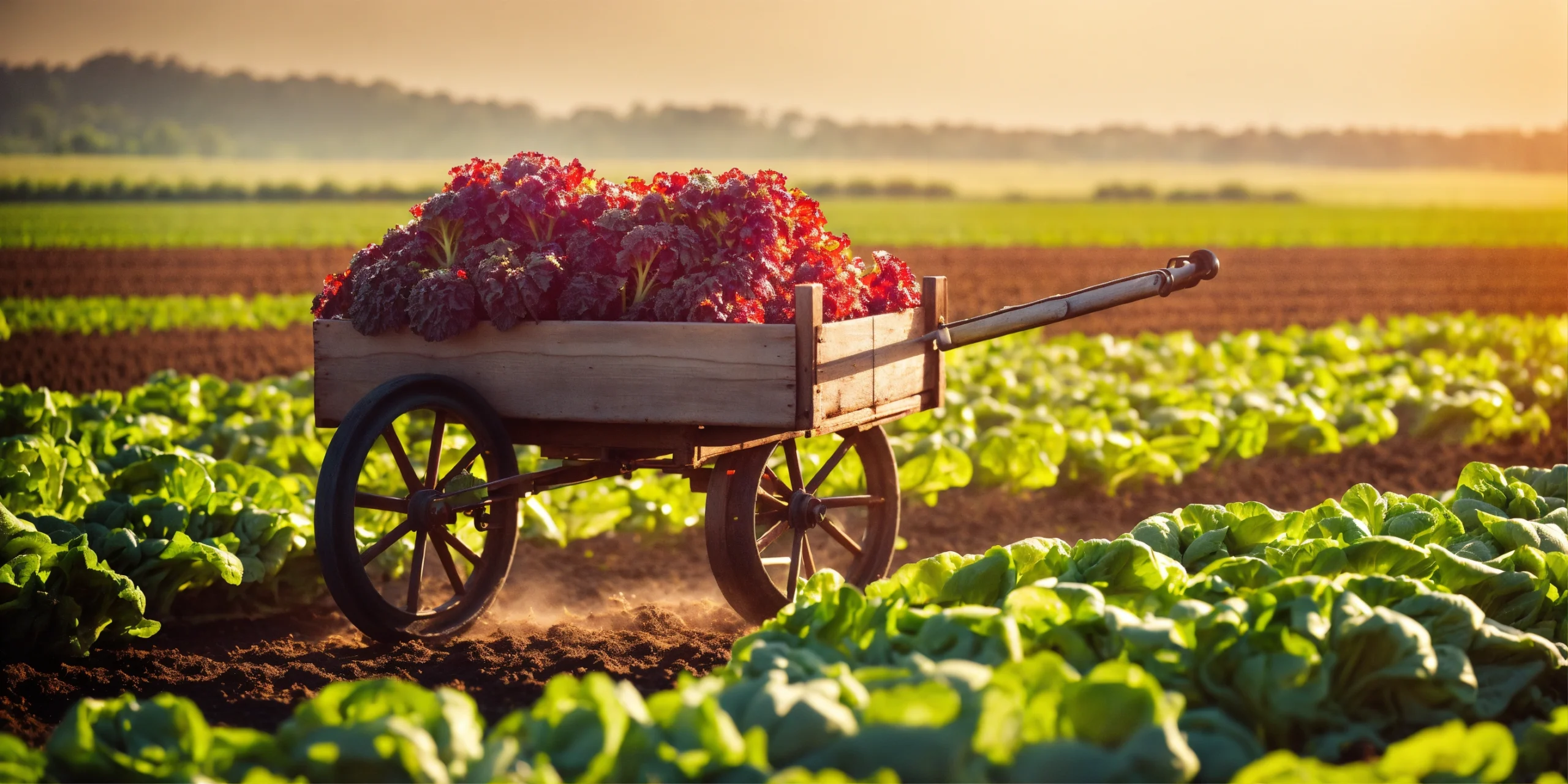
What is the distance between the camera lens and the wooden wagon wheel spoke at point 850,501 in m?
4.35

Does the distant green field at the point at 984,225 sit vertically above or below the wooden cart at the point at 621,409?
above

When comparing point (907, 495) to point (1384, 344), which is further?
point (1384, 344)

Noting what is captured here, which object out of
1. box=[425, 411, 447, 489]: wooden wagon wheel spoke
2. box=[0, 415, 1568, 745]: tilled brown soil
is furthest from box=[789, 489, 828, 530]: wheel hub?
box=[425, 411, 447, 489]: wooden wagon wheel spoke

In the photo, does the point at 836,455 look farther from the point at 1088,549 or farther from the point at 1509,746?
the point at 1509,746

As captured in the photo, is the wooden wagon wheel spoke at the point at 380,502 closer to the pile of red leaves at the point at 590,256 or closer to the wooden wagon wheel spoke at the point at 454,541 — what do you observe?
the wooden wagon wheel spoke at the point at 454,541

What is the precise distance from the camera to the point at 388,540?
385cm

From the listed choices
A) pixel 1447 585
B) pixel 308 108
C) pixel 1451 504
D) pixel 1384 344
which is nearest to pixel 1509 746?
pixel 1447 585

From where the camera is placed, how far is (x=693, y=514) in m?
5.87

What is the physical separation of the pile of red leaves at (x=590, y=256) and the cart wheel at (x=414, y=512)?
0.24 m

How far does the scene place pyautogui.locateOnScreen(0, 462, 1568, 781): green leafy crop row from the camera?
2072 millimetres

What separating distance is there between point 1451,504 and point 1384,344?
27.2 ft

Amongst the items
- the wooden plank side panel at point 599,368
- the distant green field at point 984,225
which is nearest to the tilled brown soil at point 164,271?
the distant green field at point 984,225

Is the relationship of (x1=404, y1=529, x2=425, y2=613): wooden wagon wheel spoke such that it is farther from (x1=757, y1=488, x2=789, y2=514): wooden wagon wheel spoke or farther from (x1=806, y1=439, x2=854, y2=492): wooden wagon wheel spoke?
(x1=806, y1=439, x2=854, y2=492): wooden wagon wheel spoke

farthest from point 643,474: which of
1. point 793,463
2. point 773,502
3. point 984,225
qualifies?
point 984,225
